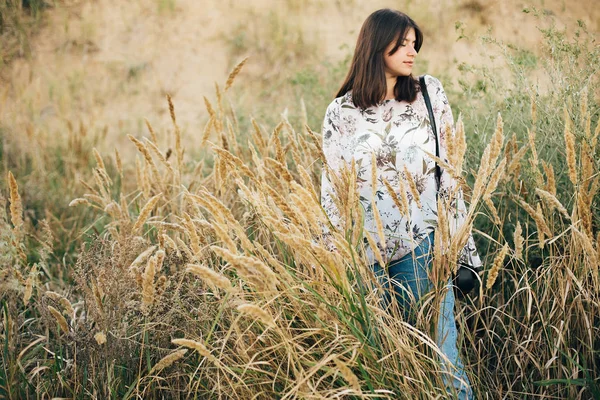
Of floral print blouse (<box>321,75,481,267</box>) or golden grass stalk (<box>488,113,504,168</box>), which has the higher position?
golden grass stalk (<box>488,113,504,168</box>)

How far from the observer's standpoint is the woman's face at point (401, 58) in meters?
2.20

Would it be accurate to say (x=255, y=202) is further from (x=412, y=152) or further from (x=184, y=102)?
(x=184, y=102)

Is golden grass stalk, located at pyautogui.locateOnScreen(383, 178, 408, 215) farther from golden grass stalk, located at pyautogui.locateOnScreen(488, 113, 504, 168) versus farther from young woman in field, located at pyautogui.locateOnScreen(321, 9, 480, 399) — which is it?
young woman in field, located at pyautogui.locateOnScreen(321, 9, 480, 399)

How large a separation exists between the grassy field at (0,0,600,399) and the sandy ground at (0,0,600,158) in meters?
0.03

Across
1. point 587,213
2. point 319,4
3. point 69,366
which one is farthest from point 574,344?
point 319,4

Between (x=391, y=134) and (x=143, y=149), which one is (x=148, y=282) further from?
(x=391, y=134)

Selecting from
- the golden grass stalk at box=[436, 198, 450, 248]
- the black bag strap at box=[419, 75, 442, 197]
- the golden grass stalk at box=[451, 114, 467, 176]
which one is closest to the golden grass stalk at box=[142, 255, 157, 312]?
the golden grass stalk at box=[436, 198, 450, 248]

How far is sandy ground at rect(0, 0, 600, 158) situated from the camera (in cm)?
605

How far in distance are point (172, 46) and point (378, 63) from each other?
5.21 meters

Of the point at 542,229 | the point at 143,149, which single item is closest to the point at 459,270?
the point at 542,229

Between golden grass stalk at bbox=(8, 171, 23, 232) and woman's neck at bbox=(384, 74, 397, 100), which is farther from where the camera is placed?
woman's neck at bbox=(384, 74, 397, 100)

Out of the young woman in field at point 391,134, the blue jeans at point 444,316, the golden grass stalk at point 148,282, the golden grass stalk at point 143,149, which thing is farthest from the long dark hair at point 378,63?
the golden grass stalk at point 148,282

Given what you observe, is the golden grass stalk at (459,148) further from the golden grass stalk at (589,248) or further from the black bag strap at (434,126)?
the black bag strap at (434,126)

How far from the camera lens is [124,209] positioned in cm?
245
